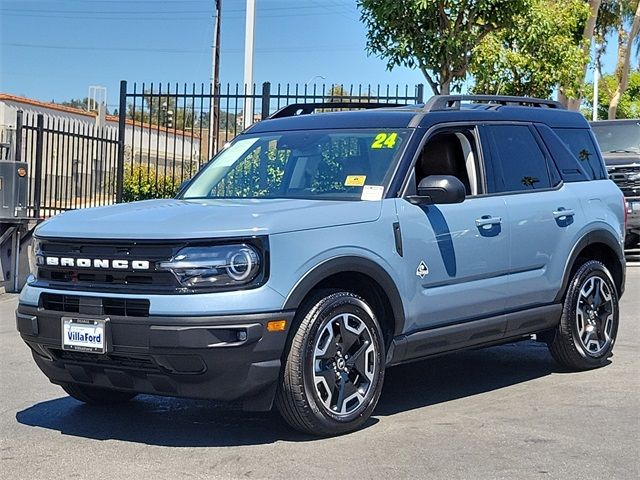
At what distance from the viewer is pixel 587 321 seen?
7.64 meters

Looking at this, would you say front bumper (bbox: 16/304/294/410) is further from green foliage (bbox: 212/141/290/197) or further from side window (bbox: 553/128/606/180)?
side window (bbox: 553/128/606/180)

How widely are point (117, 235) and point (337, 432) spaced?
5.30ft

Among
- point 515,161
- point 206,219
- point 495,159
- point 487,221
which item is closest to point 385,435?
point 206,219

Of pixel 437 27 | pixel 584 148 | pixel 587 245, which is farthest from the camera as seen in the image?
pixel 437 27

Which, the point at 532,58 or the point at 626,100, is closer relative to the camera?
the point at 532,58

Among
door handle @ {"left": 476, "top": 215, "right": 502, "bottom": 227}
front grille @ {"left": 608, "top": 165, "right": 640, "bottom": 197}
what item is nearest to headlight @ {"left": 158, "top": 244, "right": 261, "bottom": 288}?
door handle @ {"left": 476, "top": 215, "right": 502, "bottom": 227}

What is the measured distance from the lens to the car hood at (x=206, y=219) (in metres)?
5.37

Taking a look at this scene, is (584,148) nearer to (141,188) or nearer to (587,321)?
(587,321)

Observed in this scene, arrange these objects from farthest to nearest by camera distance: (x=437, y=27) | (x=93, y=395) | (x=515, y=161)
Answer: (x=437, y=27)
(x=515, y=161)
(x=93, y=395)

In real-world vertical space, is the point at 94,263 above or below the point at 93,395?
above

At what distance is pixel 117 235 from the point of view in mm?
5445

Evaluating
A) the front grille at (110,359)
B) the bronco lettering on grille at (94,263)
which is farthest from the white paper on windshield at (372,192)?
the front grille at (110,359)

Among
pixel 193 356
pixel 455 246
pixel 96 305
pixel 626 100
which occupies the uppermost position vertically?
pixel 626 100

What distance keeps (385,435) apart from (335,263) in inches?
40.0
